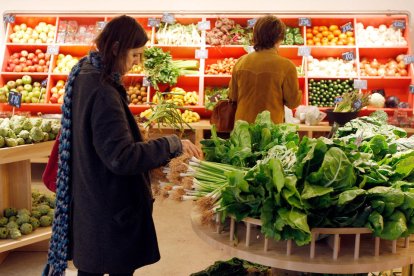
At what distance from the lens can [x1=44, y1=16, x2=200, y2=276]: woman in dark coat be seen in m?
1.92

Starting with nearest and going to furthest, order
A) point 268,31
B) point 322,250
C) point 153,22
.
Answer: point 322,250 < point 268,31 < point 153,22

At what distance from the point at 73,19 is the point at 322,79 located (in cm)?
350

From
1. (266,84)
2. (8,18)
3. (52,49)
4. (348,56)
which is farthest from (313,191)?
(8,18)

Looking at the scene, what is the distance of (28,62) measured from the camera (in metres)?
6.72

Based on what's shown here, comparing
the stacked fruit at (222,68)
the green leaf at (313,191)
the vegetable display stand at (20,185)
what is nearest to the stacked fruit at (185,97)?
the stacked fruit at (222,68)

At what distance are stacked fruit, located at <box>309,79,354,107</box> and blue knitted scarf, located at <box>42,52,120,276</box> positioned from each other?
4.65 meters

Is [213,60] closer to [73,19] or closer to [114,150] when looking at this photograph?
[73,19]

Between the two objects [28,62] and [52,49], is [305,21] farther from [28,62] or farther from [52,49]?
[28,62]

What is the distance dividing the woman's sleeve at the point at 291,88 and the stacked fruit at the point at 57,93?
3638 millimetres

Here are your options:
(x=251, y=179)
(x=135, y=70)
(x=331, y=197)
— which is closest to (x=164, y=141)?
(x=251, y=179)

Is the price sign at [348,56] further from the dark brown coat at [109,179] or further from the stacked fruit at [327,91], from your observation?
the dark brown coat at [109,179]

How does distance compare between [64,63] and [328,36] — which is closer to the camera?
[328,36]

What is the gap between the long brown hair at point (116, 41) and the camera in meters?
1.98

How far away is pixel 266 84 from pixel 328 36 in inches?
127
